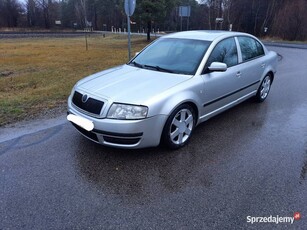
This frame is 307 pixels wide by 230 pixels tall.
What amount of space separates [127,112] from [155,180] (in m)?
0.84

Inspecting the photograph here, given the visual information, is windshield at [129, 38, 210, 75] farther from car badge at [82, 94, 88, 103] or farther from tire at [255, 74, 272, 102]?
tire at [255, 74, 272, 102]

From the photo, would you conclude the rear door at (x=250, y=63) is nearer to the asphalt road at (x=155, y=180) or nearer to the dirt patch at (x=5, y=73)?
the asphalt road at (x=155, y=180)

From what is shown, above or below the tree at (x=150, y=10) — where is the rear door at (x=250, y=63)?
below

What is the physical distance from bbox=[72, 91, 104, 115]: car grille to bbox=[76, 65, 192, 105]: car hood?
0.09 metres

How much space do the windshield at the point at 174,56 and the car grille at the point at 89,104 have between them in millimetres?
1189

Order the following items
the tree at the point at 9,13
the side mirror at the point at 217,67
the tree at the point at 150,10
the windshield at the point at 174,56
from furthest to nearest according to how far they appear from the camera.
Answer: the tree at the point at 9,13 → the tree at the point at 150,10 → the windshield at the point at 174,56 → the side mirror at the point at 217,67

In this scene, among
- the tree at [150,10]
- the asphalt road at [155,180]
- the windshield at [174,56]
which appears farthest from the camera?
the tree at [150,10]

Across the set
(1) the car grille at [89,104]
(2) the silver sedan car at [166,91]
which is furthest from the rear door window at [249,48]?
(1) the car grille at [89,104]

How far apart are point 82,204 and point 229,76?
2.98 meters

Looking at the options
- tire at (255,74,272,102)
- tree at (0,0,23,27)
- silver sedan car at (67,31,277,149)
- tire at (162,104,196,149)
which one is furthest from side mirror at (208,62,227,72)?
tree at (0,0,23,27)

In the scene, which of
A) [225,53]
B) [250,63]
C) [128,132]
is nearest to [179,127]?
[128,132]

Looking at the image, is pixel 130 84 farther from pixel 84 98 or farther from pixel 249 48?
pixel 249 48

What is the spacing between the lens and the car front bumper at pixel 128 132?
10.2 feet

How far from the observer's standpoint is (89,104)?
338cm
